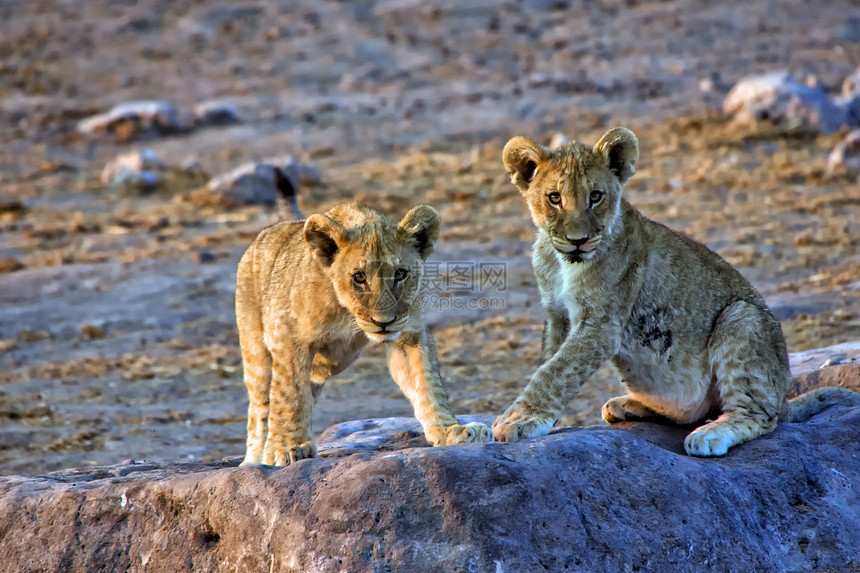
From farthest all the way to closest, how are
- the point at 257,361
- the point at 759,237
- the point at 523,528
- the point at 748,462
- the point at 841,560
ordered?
the point at 759,237, the point at 257,361, the point at 748,462, the point at 841,560, the point at 523,528

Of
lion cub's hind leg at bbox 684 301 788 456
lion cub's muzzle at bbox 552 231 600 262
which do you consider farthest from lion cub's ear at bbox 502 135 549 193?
lion cub's hind leg at bbox 684 301 788 456

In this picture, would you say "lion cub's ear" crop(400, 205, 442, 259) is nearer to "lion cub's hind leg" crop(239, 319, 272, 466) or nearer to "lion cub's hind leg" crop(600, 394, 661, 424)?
"lion cub's hind leg" crop(239, 319, 272, 466)

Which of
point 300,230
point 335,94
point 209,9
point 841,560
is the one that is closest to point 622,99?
point 335,94

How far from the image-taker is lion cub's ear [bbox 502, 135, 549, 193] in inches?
231

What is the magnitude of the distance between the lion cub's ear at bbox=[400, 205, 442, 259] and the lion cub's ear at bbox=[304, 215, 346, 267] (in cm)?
32

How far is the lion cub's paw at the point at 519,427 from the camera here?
536 cm

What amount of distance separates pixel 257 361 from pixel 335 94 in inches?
569

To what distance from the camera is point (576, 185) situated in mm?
5656

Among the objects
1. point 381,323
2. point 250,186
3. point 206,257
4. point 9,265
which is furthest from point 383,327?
point 250,186

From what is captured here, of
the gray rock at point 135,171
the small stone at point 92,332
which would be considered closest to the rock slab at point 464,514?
the small stone at point 92,332

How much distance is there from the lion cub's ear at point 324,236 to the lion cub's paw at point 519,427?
3.86 ft

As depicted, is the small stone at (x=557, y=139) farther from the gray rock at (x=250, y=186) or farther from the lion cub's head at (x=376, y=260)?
the lion cub's head at (x=376, y=260)

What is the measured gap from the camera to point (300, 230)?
662cm

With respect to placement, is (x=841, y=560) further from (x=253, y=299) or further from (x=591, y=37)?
(x=591, y=37)
